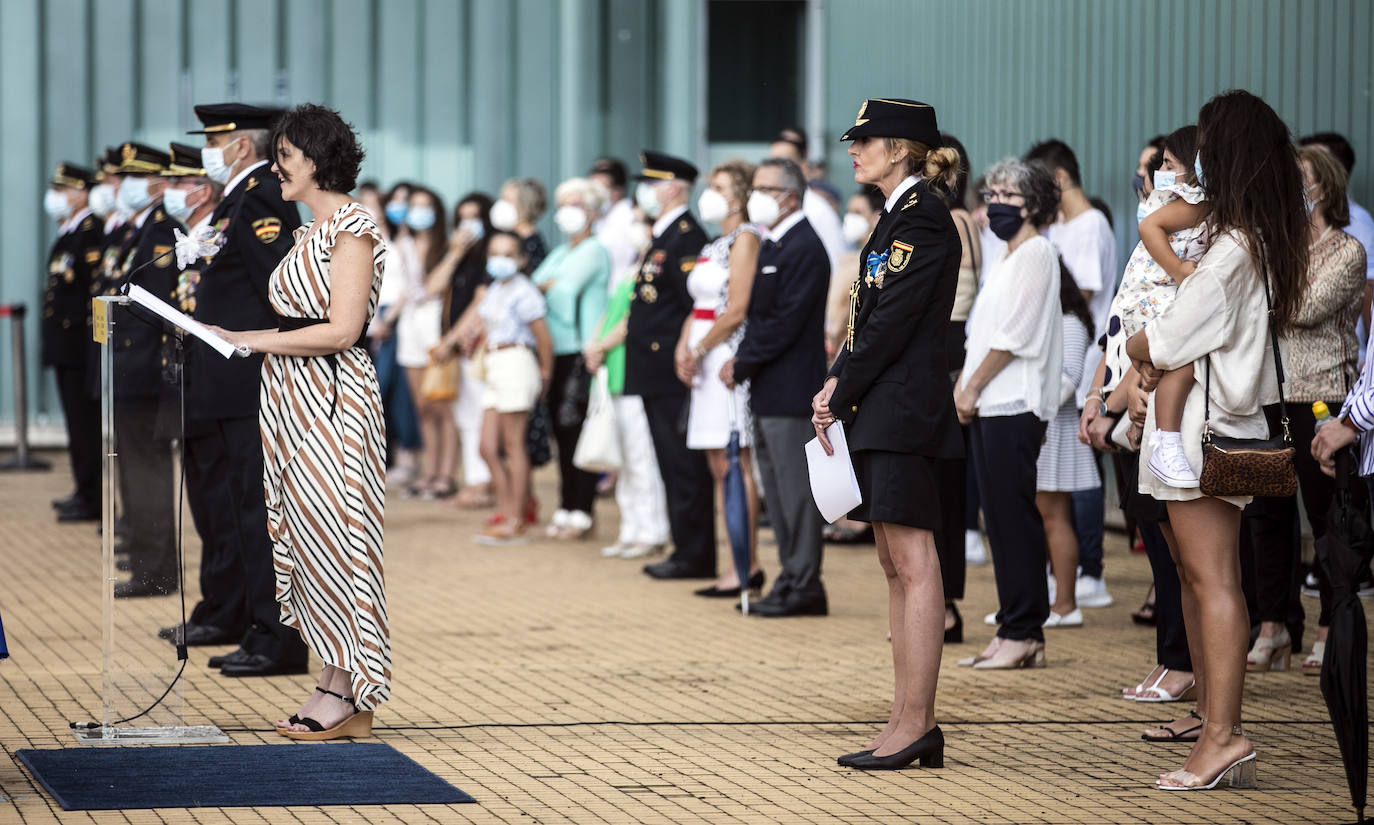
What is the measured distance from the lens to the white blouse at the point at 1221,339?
16.6 ft

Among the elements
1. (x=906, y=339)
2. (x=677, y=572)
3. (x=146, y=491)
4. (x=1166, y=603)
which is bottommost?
(x=677, y=572)

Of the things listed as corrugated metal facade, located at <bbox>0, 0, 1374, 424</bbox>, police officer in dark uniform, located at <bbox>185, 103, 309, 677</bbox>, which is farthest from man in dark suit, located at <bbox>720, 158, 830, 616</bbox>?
corrugated metal facade, located at <bbox>0, 0, 1374, 424</bbox>

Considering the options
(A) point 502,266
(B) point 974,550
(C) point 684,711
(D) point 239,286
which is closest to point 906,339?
(C) point 684,711

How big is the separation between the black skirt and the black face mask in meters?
2.00

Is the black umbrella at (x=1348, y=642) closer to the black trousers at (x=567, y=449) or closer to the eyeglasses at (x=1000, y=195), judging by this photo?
the eyeglasses at (x=1000, y=195)

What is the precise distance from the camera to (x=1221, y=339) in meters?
5.06

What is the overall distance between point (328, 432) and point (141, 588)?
88 centimetres

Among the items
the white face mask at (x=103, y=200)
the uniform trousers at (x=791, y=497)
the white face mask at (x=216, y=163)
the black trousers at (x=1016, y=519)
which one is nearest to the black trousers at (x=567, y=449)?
the uniform trousers at (x=791, y=497)

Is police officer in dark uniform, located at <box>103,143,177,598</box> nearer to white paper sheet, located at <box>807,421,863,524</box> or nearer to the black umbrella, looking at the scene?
white paper sheet, located at <box>807,421,863,524</box>

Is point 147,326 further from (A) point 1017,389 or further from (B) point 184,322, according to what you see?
(A) point 1017,389

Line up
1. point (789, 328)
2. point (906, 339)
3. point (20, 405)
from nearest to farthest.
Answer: point (906, 339) → point (789, 328) → point (20, 405)

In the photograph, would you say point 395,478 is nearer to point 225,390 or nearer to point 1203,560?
point 225,390

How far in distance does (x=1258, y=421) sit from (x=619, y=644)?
11.1 feet

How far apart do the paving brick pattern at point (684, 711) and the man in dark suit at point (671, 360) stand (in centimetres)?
36
